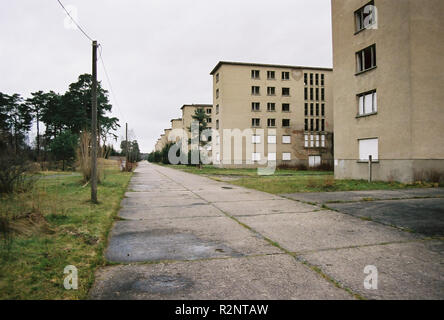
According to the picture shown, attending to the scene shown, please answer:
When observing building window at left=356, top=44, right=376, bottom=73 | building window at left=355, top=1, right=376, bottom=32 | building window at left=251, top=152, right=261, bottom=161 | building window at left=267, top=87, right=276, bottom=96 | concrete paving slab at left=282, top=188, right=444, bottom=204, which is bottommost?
concrete paving slab at left=282, top=188, right=444, bottom=204

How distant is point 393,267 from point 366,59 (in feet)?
58.9

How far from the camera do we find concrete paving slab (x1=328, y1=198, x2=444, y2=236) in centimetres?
567

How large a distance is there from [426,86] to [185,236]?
1583 centimetres

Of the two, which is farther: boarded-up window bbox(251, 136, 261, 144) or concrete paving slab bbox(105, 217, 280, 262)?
boarded-up window bbox(251, 136, 261, 144)

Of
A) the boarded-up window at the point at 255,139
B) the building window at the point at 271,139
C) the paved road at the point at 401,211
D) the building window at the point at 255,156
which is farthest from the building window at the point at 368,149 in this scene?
the building window at the point at 271,139

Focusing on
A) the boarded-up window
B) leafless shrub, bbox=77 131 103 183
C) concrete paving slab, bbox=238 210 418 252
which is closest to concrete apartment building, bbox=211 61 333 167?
the boarded-up window

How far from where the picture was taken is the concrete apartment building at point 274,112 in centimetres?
4544

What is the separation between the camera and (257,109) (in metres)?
47.0

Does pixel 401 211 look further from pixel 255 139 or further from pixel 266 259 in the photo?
pixel 255 139

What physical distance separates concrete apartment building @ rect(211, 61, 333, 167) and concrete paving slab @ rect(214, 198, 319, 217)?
118 ft

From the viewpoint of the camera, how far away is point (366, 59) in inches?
717

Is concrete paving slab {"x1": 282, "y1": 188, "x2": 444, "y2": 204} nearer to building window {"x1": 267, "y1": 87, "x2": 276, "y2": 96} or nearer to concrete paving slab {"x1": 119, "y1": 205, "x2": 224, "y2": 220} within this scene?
concrete paving slab {"x1": 119, "y1": 205, "x2": 224, "y2": 220}

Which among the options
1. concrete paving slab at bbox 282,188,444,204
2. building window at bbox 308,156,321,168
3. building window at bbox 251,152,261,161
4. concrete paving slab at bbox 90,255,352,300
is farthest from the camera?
building window at bbox 308,156,321,168
